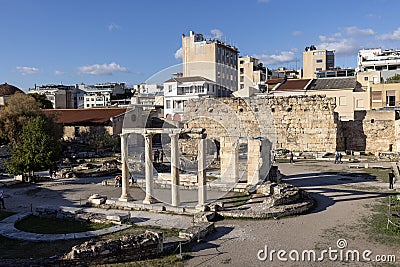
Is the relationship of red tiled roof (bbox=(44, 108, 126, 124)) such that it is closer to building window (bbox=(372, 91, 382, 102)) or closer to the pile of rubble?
the pile of rubble

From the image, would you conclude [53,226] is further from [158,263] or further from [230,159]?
[230,159]

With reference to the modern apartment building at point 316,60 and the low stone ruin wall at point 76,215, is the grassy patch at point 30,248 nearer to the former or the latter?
A: the low stone ruin wall at point 76,215

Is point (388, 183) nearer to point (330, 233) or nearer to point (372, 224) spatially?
point (372, 224)

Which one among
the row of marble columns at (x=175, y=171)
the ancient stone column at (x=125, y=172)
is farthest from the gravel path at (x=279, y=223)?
the row of marble columns at (x=175, y=171)

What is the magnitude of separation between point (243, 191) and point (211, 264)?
1035cm

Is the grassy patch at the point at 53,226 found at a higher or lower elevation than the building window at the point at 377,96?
lower

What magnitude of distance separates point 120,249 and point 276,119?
31.9 m

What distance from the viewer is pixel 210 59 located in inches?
2283

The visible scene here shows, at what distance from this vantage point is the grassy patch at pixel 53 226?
15445 millimetres

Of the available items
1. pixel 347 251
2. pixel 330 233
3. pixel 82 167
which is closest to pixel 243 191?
pixel 330 233

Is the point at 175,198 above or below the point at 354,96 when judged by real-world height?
below

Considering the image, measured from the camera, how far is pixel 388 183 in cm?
2353

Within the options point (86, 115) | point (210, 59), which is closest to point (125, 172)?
point (86, 115)

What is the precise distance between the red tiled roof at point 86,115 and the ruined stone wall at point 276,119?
11.5 meters
